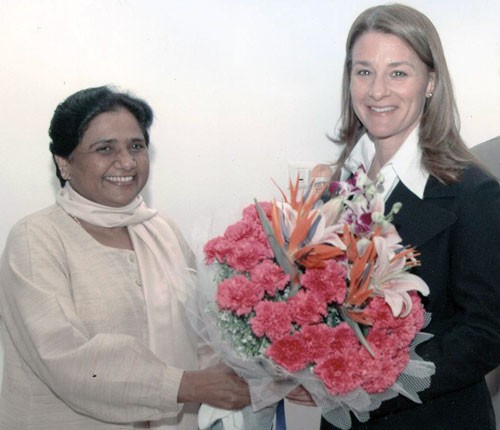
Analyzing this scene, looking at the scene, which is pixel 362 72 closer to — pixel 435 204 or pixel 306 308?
pixel 435 204

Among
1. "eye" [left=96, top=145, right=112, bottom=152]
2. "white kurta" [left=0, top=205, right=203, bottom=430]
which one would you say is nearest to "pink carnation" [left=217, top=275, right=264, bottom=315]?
"white kurta" [left=0, top=205, right=203, bottom=430]

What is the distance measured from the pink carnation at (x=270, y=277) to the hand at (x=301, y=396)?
232mm

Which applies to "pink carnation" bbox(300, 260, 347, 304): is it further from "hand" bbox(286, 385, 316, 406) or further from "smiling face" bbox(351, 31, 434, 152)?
"smiling face" bbox(351, 31, 434, 152)

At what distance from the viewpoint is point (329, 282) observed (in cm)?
133

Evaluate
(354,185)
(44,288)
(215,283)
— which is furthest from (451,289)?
(44,288)

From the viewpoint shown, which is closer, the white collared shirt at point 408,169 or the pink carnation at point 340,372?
the pink carnation at point 340,372

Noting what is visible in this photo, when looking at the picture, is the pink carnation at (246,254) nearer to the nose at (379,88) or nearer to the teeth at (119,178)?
the nose at (379,88)

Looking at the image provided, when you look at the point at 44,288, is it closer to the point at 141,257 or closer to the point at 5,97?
the point at 141,257

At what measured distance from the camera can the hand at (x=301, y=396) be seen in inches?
58.1

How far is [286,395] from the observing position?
1.46 m

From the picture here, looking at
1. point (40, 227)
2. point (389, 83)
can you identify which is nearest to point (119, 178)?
point (40, 227)

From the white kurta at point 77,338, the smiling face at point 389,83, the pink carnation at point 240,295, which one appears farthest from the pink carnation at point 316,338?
the smiling face at point 389,83

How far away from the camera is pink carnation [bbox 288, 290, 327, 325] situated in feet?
4.40

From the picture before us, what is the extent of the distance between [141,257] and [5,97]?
2.62 ft
